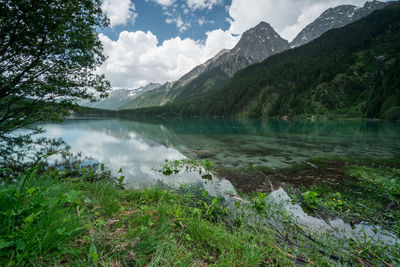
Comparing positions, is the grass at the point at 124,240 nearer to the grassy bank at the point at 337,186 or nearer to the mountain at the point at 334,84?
the grassy bank at the point at 337,186

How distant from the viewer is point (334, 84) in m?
121

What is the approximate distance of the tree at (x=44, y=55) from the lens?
22.8 ft

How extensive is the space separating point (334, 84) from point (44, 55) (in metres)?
162

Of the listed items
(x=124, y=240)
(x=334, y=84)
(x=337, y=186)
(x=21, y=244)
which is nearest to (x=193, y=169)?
(x=337, y=186)

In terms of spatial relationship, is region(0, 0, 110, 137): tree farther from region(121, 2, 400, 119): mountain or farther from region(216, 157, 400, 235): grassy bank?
region(121, 2, 400, 119): mountain

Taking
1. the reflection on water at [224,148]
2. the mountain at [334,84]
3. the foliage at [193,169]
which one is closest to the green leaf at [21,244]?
the reflection on water at [224,148]

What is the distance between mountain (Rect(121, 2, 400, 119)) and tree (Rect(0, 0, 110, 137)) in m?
95.5

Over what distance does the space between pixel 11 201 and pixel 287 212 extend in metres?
6.09

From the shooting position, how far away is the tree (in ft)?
22.8

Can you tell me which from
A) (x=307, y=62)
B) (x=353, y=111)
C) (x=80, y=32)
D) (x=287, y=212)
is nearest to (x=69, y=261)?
(x=287, y=212)

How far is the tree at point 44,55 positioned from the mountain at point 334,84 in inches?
3759

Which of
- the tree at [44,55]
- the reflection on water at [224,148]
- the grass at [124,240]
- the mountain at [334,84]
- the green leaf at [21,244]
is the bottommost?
the reflection on water at [224,148]

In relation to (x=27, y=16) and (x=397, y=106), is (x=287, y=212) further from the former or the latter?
(x=397, y=106)

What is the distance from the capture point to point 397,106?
57.5 metres
